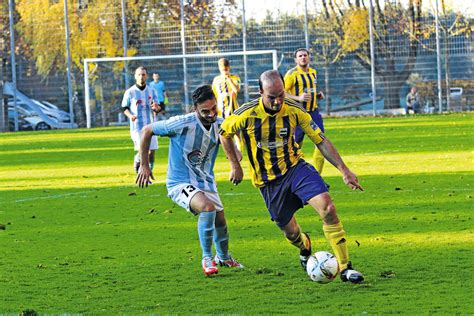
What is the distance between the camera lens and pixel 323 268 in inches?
338

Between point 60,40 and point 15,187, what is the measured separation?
29.3 meters

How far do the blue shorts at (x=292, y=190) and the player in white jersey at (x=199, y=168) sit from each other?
1.92ft

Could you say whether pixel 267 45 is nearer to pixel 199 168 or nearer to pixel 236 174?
pixel 199 168

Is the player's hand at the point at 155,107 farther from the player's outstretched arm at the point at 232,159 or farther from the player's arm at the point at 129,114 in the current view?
the player's outstretched arm at the point at 232,159

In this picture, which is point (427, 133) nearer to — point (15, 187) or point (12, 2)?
point (15, 187)

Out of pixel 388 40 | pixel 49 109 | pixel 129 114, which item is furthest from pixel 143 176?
pixel 49 109

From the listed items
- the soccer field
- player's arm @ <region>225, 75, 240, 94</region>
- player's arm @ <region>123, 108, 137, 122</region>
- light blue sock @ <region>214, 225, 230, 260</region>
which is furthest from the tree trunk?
light blue sock @ <region>214, 225, 230, 260</region>

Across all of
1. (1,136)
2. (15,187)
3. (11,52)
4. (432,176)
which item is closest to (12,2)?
(11,52)

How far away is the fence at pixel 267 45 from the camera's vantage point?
1736 inches

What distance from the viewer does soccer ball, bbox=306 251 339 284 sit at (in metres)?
8.60

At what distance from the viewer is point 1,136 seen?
42.4 meters

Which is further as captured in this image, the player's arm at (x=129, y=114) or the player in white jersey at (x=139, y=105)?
the player in white jersey at (x=139, y=105)

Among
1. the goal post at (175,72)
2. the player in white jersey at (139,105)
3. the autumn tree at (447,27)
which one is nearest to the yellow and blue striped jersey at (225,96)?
the player in white jersey at (139,105)

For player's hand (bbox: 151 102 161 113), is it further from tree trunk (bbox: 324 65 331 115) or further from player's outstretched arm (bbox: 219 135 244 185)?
tree trunk (bbox: 324 65 331 115)
